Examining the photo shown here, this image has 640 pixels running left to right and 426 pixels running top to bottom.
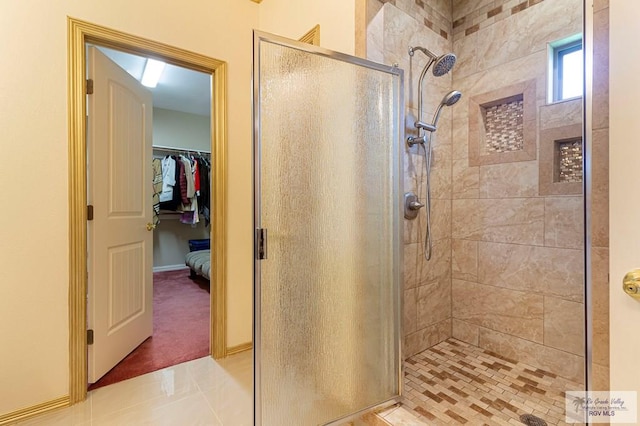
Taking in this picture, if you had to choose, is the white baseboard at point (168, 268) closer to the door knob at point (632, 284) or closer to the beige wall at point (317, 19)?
the beige wall at point (317, 19)

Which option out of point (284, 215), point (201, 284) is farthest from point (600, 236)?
point (201, 284)

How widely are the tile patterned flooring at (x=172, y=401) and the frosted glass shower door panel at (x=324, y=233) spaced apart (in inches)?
23.3

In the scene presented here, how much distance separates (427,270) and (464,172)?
796mm

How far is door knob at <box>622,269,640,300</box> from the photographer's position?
2.48 ft

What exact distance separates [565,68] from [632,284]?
5.36 feet

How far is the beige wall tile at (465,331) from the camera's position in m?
2.07

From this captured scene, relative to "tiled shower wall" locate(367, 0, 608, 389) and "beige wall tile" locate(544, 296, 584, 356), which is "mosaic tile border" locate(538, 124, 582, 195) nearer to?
"tiled shower wall" locate(367, 0, 608, 389)

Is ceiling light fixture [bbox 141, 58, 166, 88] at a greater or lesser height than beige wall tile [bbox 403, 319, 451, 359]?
greater

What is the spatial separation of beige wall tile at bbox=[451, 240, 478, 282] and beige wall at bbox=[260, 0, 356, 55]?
1.58m

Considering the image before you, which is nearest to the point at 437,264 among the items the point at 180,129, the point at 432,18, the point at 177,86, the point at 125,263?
the point at 432,18

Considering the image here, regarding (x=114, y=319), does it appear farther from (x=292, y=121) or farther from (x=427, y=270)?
(x=427, y=270)

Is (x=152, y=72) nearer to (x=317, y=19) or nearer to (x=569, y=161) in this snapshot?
(x=317, y=19)

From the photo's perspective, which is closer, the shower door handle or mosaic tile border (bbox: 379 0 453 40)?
the shower door handle

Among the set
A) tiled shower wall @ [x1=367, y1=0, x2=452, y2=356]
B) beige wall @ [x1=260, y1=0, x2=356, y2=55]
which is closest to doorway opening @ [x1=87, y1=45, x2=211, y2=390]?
beige wall @ [x1=260, y1=0, x2=356, y2=55]
